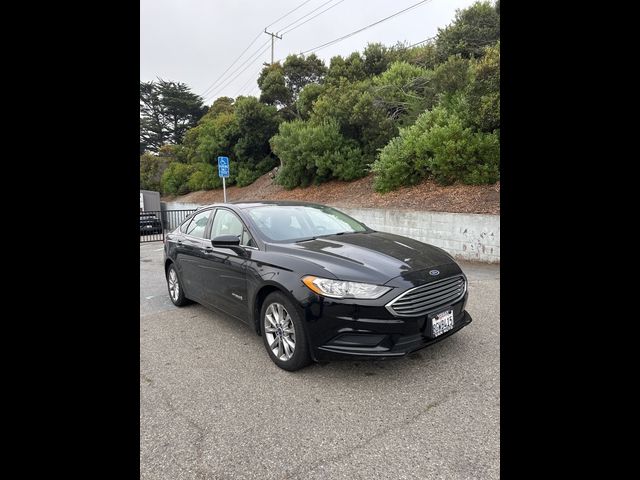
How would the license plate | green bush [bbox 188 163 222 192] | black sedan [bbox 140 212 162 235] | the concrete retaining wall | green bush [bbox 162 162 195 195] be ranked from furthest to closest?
green bush [bbox 162 162 195 195] < green bush [bbox 188 163 222 192] < black sedan [bbox 140 212 162 235] < the concrete retaining wall < the license plate

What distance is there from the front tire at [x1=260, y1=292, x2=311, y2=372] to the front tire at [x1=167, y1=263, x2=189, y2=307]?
6.97 ft

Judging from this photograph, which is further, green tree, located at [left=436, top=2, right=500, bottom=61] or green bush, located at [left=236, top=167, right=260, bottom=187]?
green bush, located at [left=236, top=167, right=260, bottom=187]

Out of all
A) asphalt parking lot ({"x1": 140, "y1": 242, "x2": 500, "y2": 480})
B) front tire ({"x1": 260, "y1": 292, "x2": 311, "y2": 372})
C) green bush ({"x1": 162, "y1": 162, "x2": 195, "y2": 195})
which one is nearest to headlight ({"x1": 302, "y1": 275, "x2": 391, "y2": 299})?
front tire ({"x1": 260, "y1": 292, "x2": 311, "y2": 372})

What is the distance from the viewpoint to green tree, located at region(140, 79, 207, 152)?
43.4 metres

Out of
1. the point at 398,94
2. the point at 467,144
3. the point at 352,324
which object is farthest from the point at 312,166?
the point at 352,324

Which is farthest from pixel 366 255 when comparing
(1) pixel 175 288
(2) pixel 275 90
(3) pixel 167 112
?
(3) pixel 167 112

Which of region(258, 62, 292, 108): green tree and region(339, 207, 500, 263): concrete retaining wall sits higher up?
region(258, 62, 292, 108): green tree

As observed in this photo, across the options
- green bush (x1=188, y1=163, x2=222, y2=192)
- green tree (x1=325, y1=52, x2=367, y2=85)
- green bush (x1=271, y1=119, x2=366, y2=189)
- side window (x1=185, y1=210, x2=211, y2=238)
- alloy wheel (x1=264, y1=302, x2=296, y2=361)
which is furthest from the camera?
green bush (x1=188, y1=163, x2=222, y2=192)

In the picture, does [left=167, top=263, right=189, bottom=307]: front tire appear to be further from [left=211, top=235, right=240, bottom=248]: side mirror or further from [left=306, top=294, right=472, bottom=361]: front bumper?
[left=306, top=294, right=472, bottom=361]: front bumper

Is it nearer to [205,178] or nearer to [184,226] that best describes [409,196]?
[184,226]
